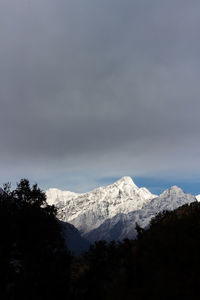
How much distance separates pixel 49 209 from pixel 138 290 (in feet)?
68.3

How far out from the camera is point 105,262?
506 inches

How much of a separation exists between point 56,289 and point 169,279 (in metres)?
4.77

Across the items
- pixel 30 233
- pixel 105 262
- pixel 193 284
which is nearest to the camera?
pixel 193 284

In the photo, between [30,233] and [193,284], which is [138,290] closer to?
[193,284]

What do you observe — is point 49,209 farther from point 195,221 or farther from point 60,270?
point 195,221

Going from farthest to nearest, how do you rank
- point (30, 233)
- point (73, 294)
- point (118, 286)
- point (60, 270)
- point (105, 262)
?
1. point (30, 233)
2. point (105, 262)
3. point (60, 270)
4. point (73, 294)
5. point (118, 286)

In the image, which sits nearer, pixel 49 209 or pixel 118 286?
pixel 118 286

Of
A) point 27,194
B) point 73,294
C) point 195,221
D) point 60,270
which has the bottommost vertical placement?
point 73,294

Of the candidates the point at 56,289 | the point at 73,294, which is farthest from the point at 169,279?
the point at 56,289

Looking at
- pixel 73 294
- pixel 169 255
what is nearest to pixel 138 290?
pixel 169 255

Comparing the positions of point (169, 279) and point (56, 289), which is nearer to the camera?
point (169, 279)

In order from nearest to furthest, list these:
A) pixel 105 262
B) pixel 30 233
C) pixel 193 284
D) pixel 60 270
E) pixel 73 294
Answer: pixel 193 284
pixel 73 294
pixel 60 270
pixel 105 262
pixel 30 233

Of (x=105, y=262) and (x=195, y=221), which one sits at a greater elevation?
(x=195, y=221)

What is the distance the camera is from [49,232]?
80.0 feet
